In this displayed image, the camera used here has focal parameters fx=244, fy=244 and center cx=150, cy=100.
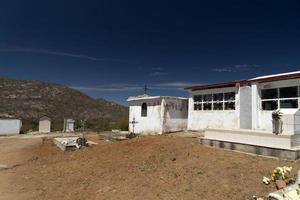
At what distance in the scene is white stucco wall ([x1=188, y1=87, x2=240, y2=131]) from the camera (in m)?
15.0

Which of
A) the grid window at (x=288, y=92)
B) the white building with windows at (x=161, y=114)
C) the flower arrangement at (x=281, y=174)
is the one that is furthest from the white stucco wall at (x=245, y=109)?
the flower arrangement at (x=281, y=174)

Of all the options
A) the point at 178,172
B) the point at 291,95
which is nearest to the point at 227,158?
the point at 178,172

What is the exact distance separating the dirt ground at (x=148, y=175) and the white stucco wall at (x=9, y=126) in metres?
18.7

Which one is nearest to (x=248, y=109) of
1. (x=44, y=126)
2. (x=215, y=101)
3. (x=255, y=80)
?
(x=255, y=80)

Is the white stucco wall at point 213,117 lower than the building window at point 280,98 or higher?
lower

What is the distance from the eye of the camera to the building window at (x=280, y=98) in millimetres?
12594

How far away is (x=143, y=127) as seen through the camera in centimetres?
2081

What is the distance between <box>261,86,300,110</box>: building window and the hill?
115 ft

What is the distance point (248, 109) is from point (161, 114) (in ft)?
21.3

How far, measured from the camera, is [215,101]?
54.0ft

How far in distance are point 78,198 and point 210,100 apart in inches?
482

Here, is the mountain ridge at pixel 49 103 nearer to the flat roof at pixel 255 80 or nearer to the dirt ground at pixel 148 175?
the flat roof at pixel 255 80

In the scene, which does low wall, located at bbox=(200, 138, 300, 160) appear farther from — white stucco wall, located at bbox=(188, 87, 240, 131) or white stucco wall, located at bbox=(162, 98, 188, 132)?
white stucco wall, located at bbox=(162, 98, 188, 132)

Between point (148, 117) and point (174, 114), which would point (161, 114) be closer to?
point (174, 114)
